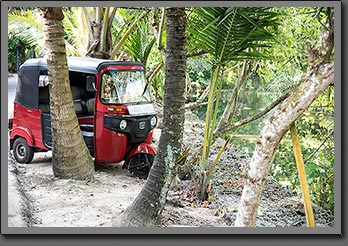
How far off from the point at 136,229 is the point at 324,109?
142 cm

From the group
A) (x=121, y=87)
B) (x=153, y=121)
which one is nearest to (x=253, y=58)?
(x=153, y=121)

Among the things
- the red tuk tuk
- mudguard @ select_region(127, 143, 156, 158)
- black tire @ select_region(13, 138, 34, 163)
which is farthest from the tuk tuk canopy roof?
mudguard @ select_region(127, 143, 156, 158)

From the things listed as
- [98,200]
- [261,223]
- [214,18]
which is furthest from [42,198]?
[214,18]

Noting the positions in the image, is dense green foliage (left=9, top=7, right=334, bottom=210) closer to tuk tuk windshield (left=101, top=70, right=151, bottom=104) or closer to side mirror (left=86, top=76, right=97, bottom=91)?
tuk tuk windshield (left=101, top=70, right=151, bottom=104)

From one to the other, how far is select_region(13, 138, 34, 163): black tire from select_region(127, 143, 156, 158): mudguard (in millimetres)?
702

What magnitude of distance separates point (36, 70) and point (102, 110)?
1.86 ft

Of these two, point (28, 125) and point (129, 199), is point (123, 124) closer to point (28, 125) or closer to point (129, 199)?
point (129, 199)

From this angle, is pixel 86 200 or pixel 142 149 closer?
pixel 86 200

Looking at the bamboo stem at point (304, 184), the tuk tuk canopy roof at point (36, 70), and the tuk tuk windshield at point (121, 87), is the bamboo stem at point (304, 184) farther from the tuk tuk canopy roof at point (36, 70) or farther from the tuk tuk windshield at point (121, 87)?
the tuk tuk canopy roof at point (36, 70)

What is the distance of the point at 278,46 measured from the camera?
11.5ft

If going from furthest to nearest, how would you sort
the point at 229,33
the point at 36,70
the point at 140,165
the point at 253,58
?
the point at 36,70
the point at 140,165
the point at 253,58
the point at 229,33

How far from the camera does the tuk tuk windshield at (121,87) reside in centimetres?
360

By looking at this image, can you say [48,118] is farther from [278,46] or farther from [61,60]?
[278,46]

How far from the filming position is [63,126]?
3.53 metres
